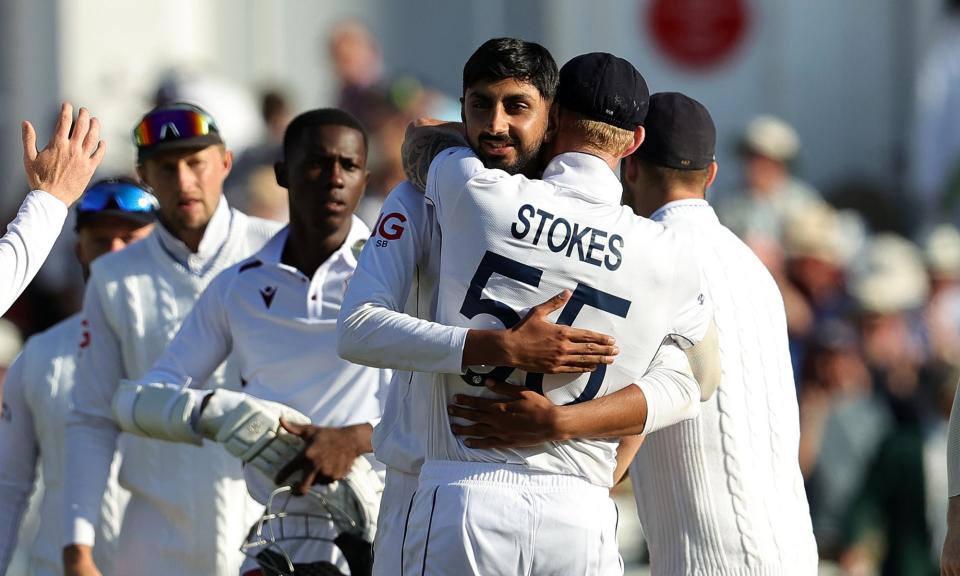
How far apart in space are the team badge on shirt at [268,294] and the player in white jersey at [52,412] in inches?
43.6

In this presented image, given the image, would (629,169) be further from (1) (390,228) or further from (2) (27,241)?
(2) (27,241)

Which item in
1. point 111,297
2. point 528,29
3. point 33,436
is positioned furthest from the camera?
point 528,29

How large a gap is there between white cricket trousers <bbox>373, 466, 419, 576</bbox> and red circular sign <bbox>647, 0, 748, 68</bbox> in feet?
33.4

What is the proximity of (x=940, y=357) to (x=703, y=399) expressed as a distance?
5870 millimetres

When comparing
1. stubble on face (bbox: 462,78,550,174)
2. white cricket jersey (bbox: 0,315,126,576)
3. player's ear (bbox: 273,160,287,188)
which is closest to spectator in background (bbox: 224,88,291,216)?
white cricket jersey (bbox: 0,315,126,576)

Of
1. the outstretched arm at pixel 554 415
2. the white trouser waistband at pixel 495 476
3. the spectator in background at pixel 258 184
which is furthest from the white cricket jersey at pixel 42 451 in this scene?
→ the spectator in background at pixel 258 184

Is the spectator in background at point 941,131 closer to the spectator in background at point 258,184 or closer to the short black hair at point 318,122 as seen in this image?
the spectator in background at point 258,184

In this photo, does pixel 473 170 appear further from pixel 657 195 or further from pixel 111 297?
pixel 111 297

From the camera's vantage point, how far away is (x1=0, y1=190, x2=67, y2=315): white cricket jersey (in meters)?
4.70

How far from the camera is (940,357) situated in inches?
417

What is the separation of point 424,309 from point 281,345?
96 cm

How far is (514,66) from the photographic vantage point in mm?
4660

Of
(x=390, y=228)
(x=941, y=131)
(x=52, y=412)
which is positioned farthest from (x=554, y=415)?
(x=941, y=131)

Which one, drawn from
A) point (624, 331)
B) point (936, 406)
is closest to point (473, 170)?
point (624, 331)
